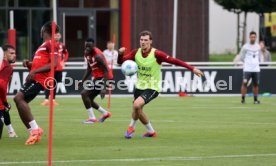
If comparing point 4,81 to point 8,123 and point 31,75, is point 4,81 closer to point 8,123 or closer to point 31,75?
point 31,75

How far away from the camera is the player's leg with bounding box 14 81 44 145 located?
15008mm

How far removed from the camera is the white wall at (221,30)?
64312 mm

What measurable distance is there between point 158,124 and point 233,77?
12479 mm

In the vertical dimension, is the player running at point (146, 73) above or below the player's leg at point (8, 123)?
above

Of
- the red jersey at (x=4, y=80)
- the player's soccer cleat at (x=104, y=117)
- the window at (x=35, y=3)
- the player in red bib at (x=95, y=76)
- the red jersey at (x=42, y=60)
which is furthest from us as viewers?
the window at (x=35, y=3)

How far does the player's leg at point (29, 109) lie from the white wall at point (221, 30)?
161 ft

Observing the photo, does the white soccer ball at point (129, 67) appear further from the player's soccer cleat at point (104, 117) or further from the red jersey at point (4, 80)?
the player's soccer cleat at point (104, 117)

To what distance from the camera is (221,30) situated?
64.6 metres

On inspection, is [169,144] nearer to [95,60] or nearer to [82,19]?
[95,60]

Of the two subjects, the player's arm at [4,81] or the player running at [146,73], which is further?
the player running at [146,73]

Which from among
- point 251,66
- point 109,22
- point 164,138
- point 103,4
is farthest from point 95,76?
point 109,22

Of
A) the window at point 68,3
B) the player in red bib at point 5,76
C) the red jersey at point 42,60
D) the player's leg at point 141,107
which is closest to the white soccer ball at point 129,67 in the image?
the player's leg at point 141,107

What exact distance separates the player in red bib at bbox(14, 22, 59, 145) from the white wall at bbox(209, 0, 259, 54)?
1929 inches

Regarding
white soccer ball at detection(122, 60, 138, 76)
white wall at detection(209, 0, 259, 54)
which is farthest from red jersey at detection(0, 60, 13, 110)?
white wall at detection(209, 0, 259, 54)
